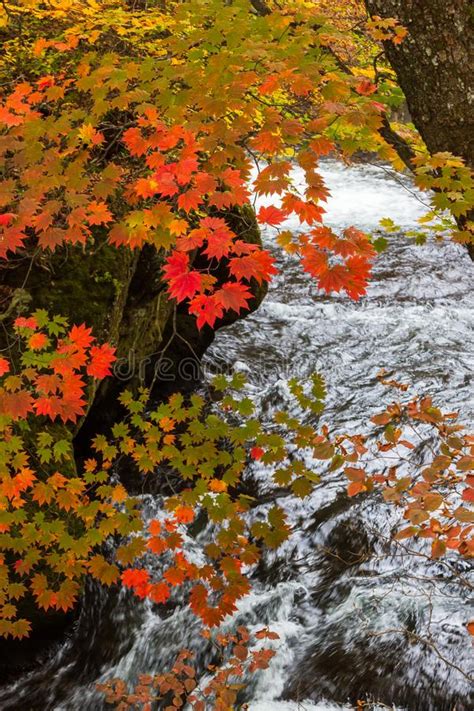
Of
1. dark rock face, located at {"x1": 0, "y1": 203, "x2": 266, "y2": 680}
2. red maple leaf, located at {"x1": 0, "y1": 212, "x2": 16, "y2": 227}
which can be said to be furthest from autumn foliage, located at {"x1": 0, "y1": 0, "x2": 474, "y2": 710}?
dark rock face, located at {"x1": 0, "y1": 203, "x2": 266, "y2": 680}

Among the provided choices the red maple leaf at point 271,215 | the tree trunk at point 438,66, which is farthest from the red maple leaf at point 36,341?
the tree trunk at point 438,66

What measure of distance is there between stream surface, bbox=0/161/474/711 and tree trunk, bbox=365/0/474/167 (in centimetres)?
89

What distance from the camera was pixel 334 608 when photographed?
14.6 feet

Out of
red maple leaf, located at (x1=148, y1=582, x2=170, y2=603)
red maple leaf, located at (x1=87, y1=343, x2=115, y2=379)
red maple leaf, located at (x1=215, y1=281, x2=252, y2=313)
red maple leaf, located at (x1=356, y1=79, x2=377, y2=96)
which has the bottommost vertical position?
red maple leaf, located at (x1=148, y1=582, x2=170, y2=603)

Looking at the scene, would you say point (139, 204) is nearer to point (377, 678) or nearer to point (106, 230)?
point (106, 230)

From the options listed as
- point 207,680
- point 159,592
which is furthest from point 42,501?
point 207,680

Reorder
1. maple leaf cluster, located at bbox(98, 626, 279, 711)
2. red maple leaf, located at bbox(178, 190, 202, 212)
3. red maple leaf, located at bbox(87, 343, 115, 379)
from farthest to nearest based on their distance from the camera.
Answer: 1. maple leaf cluster, located at bbox(98, 626, 279, 711)
2. red maple leaf, located at bbox(87, 343, 115, 379)
3. red maple leaf, located at bbox(178, 190, 202, 212)

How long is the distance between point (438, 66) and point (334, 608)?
355 centimetres

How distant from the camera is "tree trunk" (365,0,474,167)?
235cm

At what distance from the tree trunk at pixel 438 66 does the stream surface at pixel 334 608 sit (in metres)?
0.89

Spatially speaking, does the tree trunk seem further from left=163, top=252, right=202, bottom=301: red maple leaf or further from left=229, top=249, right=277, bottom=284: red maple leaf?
left=163, top=252, right=202, bottom=301: red maple leaf

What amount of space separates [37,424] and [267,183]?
2333mm

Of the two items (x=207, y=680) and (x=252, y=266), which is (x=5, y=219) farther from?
(x=207, y=680)

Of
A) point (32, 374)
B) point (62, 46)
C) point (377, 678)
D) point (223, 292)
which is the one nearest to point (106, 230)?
point (62, 46)
